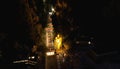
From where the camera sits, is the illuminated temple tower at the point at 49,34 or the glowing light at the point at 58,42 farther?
the glowing light at the point at 58,42

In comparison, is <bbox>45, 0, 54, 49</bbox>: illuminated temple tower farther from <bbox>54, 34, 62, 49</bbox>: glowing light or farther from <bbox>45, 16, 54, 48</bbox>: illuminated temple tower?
<bbox>54, 34, 62, 49</bbox>: glowing light

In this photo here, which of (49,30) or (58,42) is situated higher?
(49,30)

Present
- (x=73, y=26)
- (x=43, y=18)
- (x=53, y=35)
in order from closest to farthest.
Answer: (x=73, y=26) → (x=43, y=18) → (x=53, y=35)

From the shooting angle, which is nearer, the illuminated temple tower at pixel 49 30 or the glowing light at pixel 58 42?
the illuminated temple tower at pixel 49 30

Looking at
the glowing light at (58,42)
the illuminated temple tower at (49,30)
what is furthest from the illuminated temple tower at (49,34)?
the glowing light at (58,42)

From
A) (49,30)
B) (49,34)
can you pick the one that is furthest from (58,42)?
(49,30)

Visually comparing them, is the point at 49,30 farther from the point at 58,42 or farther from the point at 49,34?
the point at 58,42

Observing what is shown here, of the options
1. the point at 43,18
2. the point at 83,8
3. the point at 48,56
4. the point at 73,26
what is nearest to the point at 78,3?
the point at 83,8

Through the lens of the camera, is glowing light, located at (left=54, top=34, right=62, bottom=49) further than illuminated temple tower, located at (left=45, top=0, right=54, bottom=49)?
Yes

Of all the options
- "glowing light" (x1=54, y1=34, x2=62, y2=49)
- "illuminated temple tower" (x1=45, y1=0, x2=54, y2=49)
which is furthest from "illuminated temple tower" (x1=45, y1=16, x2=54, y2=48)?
"glowing light" (x1=54, y1=34, x2=62, y2=49)

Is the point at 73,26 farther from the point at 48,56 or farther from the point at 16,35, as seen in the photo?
the point at 48,56

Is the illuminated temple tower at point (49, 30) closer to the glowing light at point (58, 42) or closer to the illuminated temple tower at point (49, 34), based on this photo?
the illuminated temple tower at point (49, 34)
